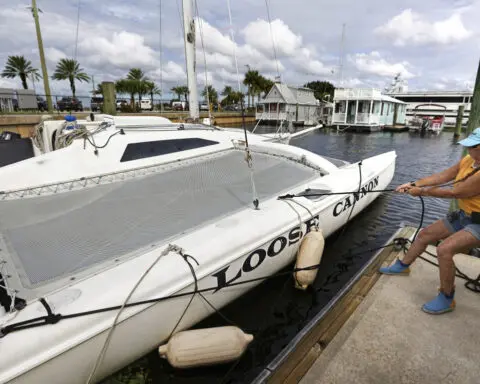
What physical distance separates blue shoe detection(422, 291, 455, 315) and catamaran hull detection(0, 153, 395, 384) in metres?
1.49

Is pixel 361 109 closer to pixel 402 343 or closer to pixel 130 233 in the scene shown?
pixel 402 343

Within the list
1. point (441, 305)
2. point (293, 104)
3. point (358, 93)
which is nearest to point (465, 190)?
point (441, 305)

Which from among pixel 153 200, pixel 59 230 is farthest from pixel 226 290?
pixel 59 230

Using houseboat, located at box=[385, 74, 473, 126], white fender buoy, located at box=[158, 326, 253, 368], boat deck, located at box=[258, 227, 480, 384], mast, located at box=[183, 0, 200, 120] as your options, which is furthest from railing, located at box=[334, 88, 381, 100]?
white fender buoy, located at box=[158, 326, 253, 368]

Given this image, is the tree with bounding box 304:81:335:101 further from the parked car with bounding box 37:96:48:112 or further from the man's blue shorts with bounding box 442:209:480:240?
the man's blue shorts with bounding box 442:209:480:240

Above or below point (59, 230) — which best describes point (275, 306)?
below

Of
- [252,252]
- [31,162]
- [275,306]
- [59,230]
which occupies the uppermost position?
[31,162]

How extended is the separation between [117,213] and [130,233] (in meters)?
0.51

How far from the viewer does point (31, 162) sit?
4027 millimetres

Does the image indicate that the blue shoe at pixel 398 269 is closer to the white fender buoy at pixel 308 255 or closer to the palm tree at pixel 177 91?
the white fender buoy at pixel 308 255

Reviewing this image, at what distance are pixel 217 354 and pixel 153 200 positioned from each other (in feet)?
6.43

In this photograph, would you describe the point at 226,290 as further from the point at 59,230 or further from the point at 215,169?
the point at 215,169

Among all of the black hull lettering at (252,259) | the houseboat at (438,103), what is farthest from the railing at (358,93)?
the black hull lettering at (252,259)

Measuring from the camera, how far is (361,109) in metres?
35.2
